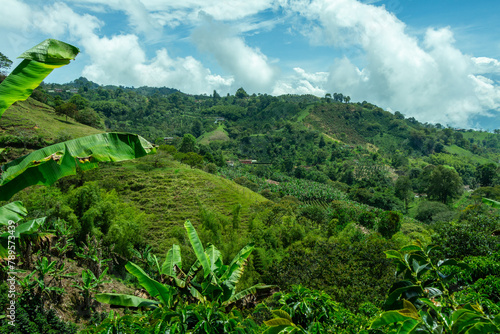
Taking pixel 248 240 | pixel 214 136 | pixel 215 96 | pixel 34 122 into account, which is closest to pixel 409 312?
pixel 248 240

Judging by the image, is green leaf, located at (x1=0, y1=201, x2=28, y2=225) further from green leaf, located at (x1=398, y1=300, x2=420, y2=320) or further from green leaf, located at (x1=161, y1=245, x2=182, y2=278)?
green leaf, located at (x1=398, y1=300, x2=420, y2=320)

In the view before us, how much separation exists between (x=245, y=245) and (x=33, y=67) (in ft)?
29.3

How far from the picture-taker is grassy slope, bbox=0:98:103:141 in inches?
1088

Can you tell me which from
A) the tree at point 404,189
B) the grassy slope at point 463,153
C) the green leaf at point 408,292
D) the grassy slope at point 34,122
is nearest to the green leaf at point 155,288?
the green leaf at point 408,292

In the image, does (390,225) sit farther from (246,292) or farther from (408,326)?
(408,326)

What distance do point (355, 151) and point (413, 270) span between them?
87.9 metres

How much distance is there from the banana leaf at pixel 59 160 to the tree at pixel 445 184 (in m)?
58.3

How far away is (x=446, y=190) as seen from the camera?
49656 mm

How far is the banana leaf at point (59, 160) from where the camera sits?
8.71 ft

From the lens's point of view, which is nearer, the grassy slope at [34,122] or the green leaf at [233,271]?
the green leaf at [233,271]

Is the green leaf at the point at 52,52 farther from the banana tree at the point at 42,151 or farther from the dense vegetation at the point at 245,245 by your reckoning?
the dense vegetation at the point at 245,245

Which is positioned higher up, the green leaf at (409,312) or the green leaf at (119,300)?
the green leaf at (409,312)

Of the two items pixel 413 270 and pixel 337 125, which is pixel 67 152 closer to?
pixel 413 270

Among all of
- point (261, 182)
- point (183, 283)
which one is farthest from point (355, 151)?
point (183, 283)
